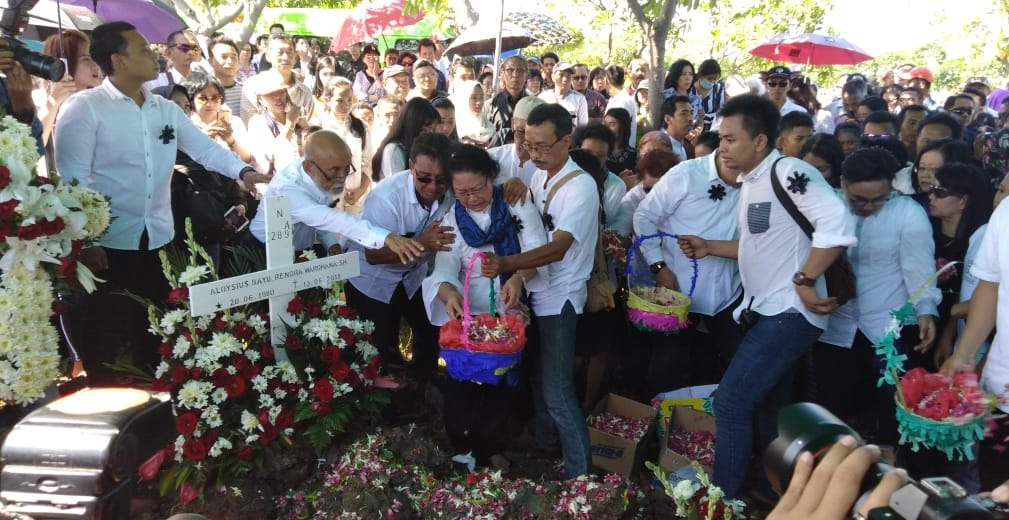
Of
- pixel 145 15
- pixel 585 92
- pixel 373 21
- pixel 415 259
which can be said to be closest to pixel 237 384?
pixel 415 259

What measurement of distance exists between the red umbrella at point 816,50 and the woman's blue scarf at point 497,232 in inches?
357

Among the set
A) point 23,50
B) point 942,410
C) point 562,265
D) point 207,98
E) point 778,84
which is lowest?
point 942,410

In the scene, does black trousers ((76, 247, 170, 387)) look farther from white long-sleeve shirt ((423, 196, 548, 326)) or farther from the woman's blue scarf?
the woman's blue scarf

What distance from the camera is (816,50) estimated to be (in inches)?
438

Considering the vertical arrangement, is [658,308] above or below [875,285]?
below

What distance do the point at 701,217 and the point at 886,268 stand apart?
997 millimetres

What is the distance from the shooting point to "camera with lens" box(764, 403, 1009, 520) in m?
1.12

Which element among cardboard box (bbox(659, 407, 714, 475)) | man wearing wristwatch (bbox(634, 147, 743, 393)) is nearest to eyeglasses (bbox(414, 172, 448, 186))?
man wearing wristwatch (bbox(634, 147, 743, 393))

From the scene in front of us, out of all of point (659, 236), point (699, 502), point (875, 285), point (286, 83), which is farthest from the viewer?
point (286, 83)

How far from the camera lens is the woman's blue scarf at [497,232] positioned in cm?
356

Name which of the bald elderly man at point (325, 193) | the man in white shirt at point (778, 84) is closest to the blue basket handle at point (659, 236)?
the bald elderly man at point (325, 193)

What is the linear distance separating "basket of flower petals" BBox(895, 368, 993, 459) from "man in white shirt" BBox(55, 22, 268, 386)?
A: 3327 millimetres

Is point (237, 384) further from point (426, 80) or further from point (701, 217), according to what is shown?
point (426, 80)

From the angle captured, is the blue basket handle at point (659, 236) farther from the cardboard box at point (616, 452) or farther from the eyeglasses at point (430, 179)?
the eyeglasses at point (430, 179)
